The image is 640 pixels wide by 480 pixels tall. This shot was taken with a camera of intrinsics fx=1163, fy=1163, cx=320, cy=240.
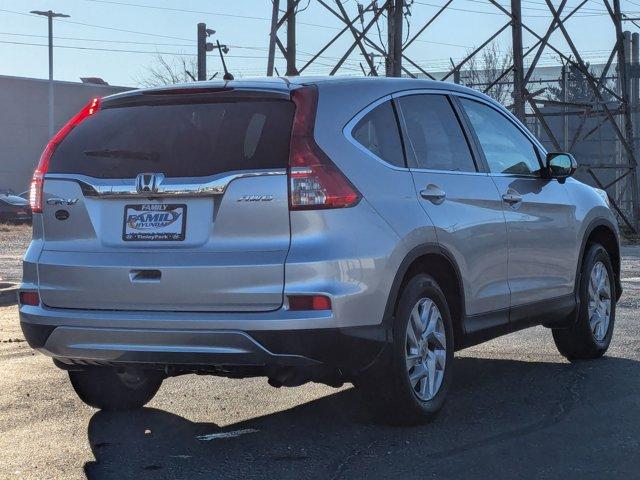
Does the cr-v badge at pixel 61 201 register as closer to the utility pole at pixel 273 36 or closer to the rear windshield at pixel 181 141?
the rear windshield at pixel 181 141

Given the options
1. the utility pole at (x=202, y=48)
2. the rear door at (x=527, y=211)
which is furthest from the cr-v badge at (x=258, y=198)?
the utility pole at (x=202, y=48)

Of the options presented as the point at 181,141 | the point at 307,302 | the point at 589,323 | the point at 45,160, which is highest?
the point at 181,141

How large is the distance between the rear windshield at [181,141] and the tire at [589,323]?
128 inches

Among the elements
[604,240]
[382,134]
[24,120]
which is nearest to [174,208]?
[382,134]

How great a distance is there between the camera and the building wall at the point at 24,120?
61.6 m

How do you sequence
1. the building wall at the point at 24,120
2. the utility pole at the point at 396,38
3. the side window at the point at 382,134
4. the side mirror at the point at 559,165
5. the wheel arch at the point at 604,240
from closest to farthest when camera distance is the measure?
the side window at the point at 382,134 → the side mirror at the point at 559,165 → the wheel arch at the point at 604,240 → the utility pole at the point at 396,38 → the building wall at the point at 24,120

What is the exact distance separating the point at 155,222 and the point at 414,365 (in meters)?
1.48

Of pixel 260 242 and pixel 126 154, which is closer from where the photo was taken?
pixel 260 242

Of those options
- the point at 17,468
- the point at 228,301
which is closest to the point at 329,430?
the point at 228,301

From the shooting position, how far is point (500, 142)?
7.14 meters

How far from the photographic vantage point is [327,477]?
486cm

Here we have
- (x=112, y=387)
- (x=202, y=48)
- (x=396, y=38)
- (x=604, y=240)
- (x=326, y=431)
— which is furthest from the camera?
(x=202, y=48)

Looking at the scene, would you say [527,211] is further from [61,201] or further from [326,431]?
[61,201]

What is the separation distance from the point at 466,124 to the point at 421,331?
4.91ft
